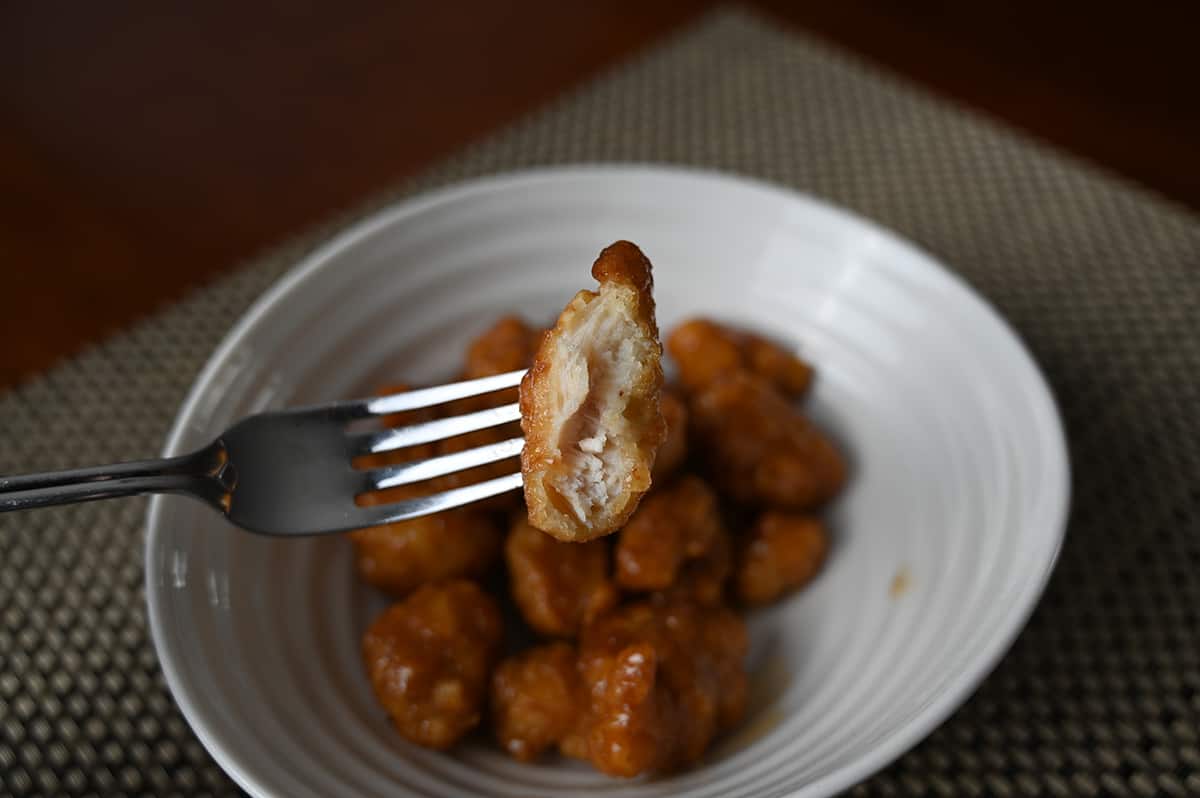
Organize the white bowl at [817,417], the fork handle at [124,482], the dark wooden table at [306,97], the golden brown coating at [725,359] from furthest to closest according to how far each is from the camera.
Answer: the dark wooden table at [306,97] < the golden brown coating at [725,359] < the white bowl at [817,417] < the fork handle at [124,482]

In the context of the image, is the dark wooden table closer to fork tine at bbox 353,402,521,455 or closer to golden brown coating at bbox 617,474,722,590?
fork tine at bbox 353,402,521,455

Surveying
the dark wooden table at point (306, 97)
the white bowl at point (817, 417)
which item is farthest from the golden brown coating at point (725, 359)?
the dark wooden table at point (306, 97)

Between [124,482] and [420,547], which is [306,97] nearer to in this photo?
[420,547]

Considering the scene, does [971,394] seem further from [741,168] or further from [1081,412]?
[741,168]

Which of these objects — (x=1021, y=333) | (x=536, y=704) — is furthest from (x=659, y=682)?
(x=1021, y=333)

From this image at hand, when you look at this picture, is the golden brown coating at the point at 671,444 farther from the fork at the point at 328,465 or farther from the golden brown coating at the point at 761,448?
the fork at the point at 328,465

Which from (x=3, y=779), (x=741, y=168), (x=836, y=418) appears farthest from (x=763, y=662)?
(x=741, y=168)
